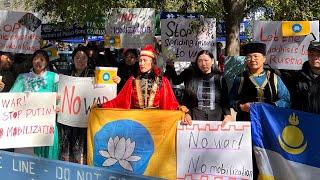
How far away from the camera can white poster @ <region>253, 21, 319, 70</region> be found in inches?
334

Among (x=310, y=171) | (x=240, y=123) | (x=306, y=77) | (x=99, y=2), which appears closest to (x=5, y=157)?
(x=240, y=123)

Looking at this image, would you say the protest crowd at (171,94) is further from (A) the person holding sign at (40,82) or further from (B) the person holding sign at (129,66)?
(B) the person holding sign at (129,66)

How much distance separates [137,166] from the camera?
17.8 ft

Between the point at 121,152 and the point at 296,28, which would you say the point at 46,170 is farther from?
the point at 296,28

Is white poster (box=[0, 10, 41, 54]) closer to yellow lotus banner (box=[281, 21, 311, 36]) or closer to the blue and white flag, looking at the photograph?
yellow lotus banner (box=[281, 21, 311, 36])

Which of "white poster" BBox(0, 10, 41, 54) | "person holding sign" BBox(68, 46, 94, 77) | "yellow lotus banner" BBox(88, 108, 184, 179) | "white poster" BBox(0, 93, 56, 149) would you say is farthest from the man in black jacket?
"white poster" BBox(0, 10, 41, 54)

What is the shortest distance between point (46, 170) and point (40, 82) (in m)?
2.81

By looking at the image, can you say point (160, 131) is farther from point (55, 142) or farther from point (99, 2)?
point (99, 2)

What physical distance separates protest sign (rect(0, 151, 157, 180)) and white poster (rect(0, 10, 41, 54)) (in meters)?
5.79

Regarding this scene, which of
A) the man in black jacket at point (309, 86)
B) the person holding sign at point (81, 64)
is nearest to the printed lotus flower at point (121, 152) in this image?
the person holding sign at point (81, 64)

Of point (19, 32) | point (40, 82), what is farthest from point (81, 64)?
point (19, 32)

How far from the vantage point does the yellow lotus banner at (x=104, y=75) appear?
20.0ft

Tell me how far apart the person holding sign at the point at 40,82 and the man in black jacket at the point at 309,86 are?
2.63m

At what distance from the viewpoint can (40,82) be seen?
617cm
